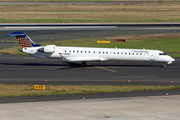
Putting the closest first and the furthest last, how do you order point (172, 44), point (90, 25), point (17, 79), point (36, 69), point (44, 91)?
point (44, 91) → point (17, 79) → point (36, 69) → point (172, 44) → point (90, 25)

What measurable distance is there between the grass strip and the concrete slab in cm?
349

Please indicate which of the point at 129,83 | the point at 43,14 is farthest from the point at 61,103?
the point at 43,14

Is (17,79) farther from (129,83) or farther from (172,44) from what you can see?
(172,44)

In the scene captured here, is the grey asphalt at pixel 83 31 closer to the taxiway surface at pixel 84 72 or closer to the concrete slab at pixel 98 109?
the taxiway surface at pixel 84 72

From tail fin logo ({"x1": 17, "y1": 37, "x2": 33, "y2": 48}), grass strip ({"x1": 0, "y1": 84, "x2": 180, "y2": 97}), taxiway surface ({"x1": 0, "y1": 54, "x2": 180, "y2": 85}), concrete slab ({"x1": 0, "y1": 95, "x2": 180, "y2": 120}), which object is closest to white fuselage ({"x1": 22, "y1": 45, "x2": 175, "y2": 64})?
taxiway surface ({"x1": 0, "y1": 54, "x2": 180, "y2": 85})

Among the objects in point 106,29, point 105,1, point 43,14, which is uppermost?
point 105,1

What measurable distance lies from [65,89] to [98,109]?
813 centimetres

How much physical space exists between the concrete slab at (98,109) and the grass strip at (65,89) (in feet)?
11.4

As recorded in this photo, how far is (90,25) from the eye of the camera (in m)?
87.4

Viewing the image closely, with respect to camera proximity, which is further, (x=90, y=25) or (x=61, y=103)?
(x=90, y=25)

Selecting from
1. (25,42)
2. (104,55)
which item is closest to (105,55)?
(104,55)

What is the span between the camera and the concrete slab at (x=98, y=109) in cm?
2211

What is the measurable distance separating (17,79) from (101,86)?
1091cm

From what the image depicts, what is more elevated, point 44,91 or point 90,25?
point 90,25
